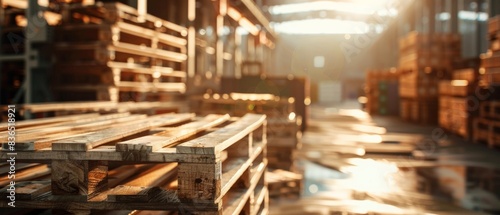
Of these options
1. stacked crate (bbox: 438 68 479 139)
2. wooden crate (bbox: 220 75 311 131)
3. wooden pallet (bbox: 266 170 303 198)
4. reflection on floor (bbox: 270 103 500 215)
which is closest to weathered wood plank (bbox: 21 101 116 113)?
wooden pallet (bbox: 266 170 303 198)

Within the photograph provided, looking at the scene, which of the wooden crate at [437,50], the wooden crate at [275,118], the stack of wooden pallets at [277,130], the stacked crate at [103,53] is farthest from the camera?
the wooden crate at [437,50]

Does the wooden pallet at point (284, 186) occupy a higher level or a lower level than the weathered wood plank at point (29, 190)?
lower

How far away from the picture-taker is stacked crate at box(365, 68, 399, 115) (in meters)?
18.3

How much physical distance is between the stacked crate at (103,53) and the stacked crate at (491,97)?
6.62 meters

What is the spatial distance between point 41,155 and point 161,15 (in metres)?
8.45

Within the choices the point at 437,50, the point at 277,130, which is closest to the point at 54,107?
the point at 277,130

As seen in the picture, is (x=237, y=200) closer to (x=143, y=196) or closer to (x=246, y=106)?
(x=143, y=196)

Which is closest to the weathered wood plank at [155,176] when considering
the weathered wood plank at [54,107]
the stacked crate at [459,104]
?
the weathered wood plank at [54,107]

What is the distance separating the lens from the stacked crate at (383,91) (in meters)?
18.3

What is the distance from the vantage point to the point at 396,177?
18.7 feet

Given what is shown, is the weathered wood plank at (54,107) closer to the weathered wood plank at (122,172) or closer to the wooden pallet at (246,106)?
the weathered wood plank at (122,172)

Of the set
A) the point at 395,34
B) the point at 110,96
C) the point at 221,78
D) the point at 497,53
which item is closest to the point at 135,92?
the point at 110,96

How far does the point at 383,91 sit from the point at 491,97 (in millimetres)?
9513

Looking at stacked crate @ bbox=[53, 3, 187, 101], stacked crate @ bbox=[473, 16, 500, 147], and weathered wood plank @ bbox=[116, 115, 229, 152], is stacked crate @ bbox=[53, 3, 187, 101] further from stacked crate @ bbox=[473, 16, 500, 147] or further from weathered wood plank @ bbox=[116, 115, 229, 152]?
stacked crate @ bbox=[473, 16, 500, 147]
